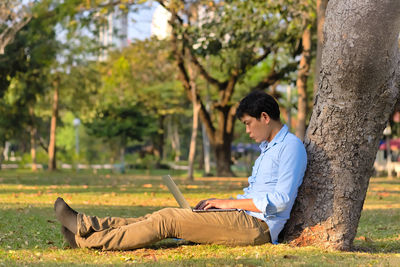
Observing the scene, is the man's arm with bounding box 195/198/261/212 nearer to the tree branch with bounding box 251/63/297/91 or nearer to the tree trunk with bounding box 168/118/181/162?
the tree branch with bounding box 251/63/297/91

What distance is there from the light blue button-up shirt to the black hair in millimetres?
226

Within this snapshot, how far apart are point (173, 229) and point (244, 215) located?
678mm

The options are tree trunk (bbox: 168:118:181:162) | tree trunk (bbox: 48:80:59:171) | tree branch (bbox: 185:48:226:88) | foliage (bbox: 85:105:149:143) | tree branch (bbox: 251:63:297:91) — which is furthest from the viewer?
tree trunk (bbox: 168:118:181:162)

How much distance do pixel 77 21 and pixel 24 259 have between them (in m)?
16.0

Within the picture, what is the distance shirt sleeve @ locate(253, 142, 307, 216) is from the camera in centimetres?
585

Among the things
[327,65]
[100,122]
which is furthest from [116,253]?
[100,122]

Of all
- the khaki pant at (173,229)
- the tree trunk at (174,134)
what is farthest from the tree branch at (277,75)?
the tree trunk at (174,134)

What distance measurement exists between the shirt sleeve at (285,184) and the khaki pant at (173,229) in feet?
0.89

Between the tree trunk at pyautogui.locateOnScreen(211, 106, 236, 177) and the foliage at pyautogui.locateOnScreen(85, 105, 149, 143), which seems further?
the foliage at pyautogui.locateOnScreen(85, 105, 149, 143)

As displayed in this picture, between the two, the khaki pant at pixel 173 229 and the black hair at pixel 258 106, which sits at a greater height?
the black hair at pixel 258 106

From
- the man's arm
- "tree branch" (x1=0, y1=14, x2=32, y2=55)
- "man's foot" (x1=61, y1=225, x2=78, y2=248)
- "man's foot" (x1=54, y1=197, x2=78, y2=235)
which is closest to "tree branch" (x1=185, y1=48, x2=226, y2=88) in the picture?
"tree branch" (x1=0, y1=14, x2=32, y2=55)

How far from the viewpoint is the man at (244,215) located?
19.3ft

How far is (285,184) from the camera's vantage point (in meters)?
5.85

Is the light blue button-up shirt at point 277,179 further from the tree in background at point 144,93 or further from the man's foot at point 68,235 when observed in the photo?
the tree in background at point 144,93
